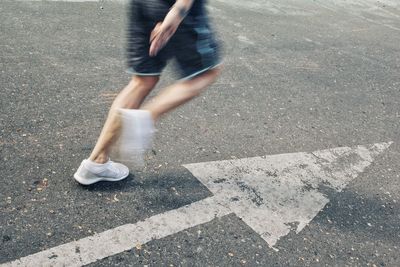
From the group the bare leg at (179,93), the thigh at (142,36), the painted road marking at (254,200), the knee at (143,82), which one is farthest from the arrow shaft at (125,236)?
the thigh at (142,36)

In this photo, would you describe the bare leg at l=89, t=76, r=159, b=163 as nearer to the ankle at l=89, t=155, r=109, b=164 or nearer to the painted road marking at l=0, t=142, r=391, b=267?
the ankle at l=89, t=155, r=109, b=164

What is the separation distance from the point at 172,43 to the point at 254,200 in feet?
3.82

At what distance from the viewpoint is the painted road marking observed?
7.42 feet

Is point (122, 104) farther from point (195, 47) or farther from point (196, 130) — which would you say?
point (196, 130)

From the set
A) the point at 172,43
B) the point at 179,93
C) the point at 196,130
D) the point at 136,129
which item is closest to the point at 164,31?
the point at 172,43

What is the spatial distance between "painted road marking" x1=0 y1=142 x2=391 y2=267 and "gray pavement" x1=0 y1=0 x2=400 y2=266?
0.06 meters

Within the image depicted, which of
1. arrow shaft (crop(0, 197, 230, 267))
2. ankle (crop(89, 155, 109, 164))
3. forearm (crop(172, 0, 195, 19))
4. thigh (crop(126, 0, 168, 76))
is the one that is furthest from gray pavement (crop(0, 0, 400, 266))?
forearm (crop(172, 0, 195, 19))

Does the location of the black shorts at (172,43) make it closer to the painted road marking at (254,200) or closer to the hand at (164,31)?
the hand at (164,31)

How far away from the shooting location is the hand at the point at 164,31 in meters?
2.24

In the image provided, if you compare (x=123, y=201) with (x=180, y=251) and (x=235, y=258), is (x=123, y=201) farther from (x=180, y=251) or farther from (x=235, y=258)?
(x=235, y=258)

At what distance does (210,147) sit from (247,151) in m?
0.30

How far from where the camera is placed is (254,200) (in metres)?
2.87

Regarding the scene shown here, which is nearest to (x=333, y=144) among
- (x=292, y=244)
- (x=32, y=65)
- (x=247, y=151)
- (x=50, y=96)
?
(x=247, y=151)

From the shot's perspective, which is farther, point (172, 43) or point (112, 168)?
point (112, 168)
